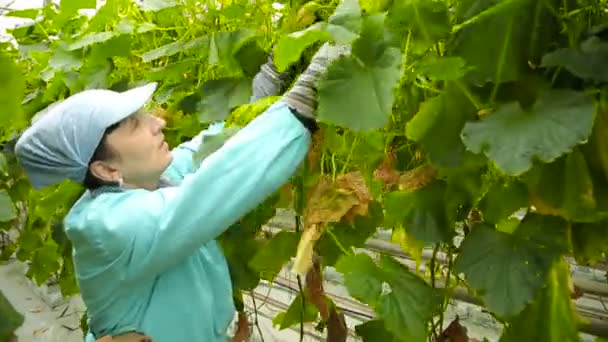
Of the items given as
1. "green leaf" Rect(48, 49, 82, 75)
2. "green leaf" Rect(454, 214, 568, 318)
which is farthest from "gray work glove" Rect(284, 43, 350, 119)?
"green leaf" Rect(48, 49, 82, 75)

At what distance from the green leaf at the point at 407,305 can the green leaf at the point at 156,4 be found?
474 mm

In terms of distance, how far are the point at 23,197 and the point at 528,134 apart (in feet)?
5.78

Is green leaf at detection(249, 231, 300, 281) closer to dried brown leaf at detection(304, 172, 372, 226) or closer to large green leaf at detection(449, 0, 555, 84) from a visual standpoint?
dried brown leaf at detection(304, 172, 372, 226)

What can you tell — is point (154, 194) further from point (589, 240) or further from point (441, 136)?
point (589, 240)

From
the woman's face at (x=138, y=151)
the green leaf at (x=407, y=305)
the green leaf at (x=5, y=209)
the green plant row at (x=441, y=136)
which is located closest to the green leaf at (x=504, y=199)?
the green plant row at (x=441, y=136)

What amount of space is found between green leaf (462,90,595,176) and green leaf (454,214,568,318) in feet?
0.46

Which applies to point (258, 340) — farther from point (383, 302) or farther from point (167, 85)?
point (383, 302)

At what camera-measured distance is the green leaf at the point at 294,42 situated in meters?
0.61

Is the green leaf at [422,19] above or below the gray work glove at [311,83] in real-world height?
above

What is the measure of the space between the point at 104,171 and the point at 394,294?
1.47ft

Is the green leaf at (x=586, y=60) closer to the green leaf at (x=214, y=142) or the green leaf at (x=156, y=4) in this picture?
the green leaf at (x=214, y=142)

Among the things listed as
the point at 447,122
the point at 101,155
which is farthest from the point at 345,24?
the point at 101,155

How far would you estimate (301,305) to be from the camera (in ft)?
3.83

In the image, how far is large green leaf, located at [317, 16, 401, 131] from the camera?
60 cm
